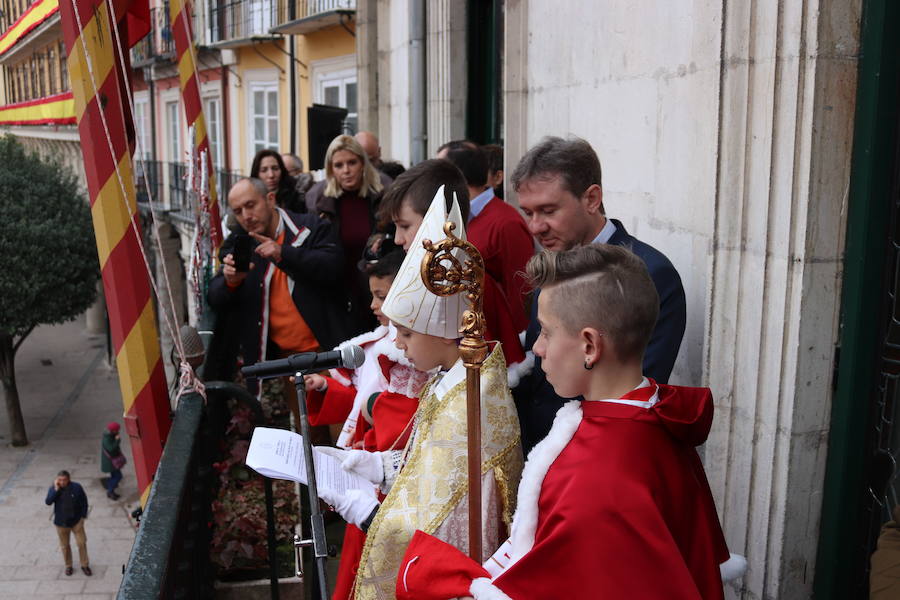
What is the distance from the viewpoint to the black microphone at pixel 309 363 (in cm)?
245

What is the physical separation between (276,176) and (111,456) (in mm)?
11481

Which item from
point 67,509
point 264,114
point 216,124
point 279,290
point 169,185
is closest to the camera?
point 279,290

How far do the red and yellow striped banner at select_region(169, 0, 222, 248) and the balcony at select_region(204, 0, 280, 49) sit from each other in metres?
12.5

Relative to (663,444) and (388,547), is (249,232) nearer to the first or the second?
(388,547)

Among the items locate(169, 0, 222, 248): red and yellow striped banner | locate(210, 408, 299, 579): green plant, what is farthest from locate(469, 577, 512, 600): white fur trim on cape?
locate(169, 0, 222, 248): red and yellow striped banner

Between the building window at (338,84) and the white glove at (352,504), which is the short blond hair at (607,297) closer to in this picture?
the white glove at (352,504)

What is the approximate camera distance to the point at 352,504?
262 centimetres

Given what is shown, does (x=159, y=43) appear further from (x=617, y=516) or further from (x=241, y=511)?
(x=617, y=516)

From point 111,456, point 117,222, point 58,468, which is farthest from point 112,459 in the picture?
point 117,222

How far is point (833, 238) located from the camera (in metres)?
2.88

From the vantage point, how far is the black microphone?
2.45m

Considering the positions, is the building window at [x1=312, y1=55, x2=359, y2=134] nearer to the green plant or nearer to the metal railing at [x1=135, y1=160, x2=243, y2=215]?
the metal railing at [x1=135, y1=160, x2=243, y2=215]

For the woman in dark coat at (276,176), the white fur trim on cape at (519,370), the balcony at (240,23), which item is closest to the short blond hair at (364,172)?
the woman in dark coat at (276,176)

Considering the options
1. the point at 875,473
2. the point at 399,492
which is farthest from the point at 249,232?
the point at 875,473
